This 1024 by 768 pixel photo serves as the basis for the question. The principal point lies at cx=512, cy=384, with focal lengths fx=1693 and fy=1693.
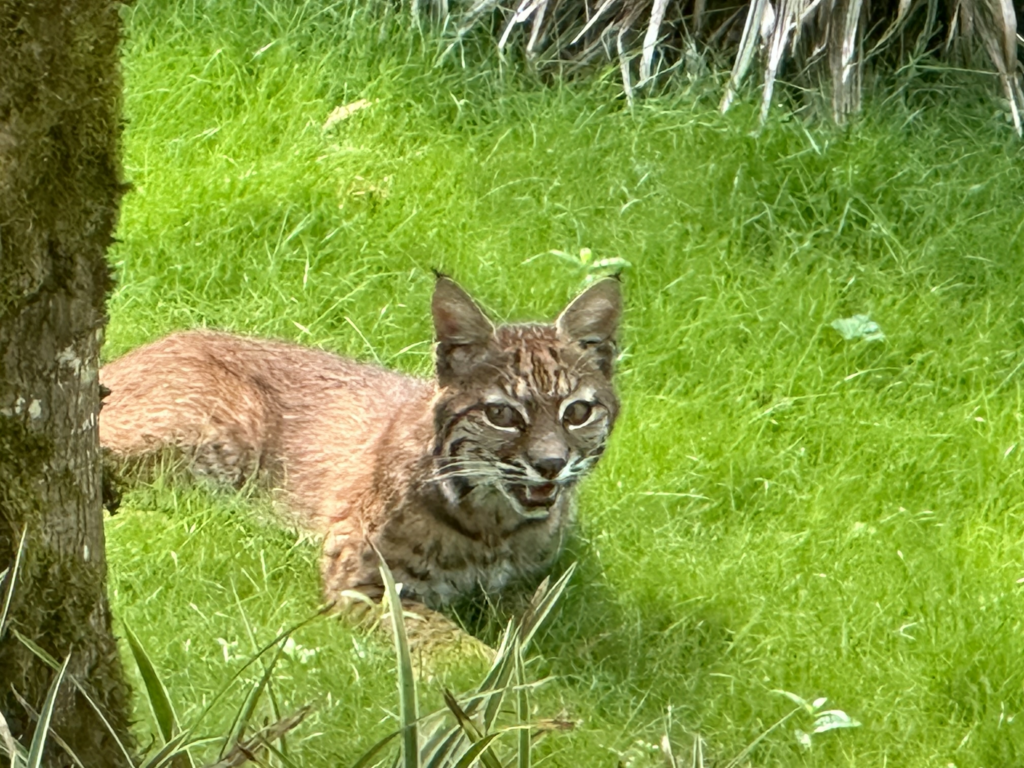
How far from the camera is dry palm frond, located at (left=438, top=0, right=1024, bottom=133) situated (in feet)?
22.6

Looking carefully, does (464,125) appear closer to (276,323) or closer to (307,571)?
(276,323)

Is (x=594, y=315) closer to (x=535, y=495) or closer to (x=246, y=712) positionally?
(x=535, y=495)

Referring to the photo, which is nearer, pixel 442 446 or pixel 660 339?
pixel 442 446

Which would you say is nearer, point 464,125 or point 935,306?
point 935,306

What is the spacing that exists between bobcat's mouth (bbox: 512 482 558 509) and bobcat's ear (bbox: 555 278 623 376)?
0.39m

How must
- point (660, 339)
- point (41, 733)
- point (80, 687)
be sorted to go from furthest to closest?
point (660, 339)
point (80, 687)
point (41, 733)

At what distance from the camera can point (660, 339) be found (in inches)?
234

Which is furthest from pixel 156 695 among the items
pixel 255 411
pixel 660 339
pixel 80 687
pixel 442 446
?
pixel 660 339

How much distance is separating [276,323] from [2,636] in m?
3.36

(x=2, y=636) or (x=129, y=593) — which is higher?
(x=2, y=636)

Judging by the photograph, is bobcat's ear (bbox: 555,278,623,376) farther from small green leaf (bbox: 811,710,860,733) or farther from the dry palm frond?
the dry palm frond

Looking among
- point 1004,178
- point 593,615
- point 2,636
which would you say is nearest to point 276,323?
point 593,615

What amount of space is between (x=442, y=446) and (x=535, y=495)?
0.29m

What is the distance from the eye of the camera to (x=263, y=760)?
294cm
